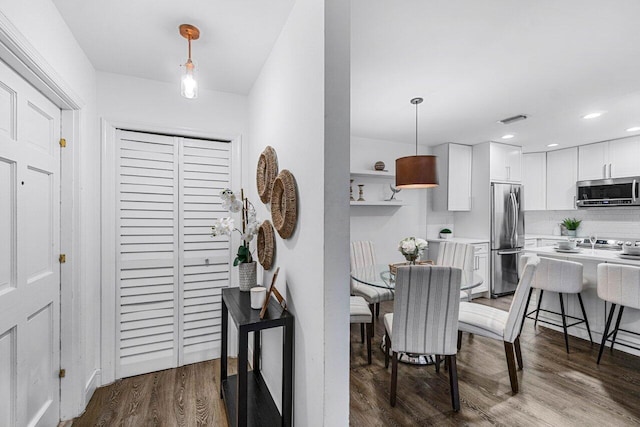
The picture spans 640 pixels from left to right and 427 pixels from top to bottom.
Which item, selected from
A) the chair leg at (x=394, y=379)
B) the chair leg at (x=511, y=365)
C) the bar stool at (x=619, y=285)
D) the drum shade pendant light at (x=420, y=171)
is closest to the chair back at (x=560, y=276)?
the bar stool at (x=619, y=285)

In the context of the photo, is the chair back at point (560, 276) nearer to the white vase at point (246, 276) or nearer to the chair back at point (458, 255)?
the chair back at point (458, 255)

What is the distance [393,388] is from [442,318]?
0.59m

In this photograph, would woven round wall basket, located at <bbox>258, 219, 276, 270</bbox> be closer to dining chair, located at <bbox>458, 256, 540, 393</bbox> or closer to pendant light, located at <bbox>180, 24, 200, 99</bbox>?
pendant light, located at <bbox>180, 24, 200, 99</bbox>

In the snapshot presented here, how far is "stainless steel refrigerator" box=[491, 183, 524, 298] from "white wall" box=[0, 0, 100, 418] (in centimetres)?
500

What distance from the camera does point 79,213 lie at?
194cm

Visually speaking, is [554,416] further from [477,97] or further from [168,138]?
[168,138]

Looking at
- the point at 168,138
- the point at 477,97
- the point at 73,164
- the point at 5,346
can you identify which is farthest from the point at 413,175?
the point at 5,346

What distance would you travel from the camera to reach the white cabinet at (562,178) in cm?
489

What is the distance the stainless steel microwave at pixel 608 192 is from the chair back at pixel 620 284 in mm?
2598

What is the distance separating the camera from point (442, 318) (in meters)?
1.93

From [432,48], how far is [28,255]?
273cm

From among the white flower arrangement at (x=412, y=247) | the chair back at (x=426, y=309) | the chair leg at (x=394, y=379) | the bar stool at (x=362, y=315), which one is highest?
the white flower arrangement at (x=412, y=247)

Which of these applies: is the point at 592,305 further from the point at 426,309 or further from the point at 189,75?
the point at 189,75

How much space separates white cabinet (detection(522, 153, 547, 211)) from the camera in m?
5.27
